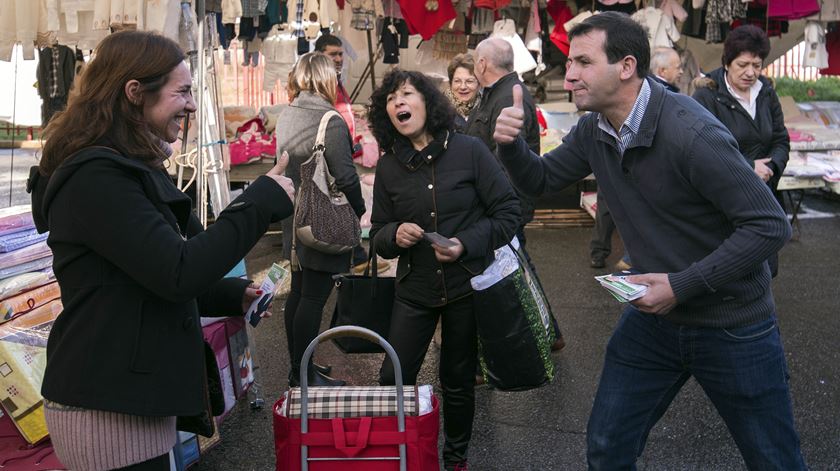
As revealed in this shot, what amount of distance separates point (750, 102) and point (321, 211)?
2598mm

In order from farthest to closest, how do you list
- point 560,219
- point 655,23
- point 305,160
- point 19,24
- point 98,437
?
point 560,219 < point 655,23 < point 19,24 < point 305,160 < point 98,437

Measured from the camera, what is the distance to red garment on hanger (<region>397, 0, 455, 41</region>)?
9.16m

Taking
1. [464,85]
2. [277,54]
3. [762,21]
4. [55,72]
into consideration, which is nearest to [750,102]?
[464,85]

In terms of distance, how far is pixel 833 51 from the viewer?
10.1 meters

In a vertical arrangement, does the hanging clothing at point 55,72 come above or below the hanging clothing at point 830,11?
below

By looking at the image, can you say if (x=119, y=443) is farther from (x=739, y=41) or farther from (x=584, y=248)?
(x=584, y=248)

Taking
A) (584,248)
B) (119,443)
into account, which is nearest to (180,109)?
(119,443)

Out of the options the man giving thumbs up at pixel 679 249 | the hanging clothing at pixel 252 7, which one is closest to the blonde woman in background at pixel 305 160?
the man giving thumbs up at pixel 679 249

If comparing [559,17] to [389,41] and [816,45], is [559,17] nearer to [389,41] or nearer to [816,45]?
[389,41]

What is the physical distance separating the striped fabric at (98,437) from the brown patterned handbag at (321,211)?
2.44 m

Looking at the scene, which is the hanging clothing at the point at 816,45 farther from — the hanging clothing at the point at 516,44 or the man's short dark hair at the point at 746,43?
the man's short dark hair at the point at 746,43

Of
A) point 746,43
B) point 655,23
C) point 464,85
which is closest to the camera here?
point 746,43

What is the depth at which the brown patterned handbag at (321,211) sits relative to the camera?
476 cm

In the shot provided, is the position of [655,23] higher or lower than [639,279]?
higher
